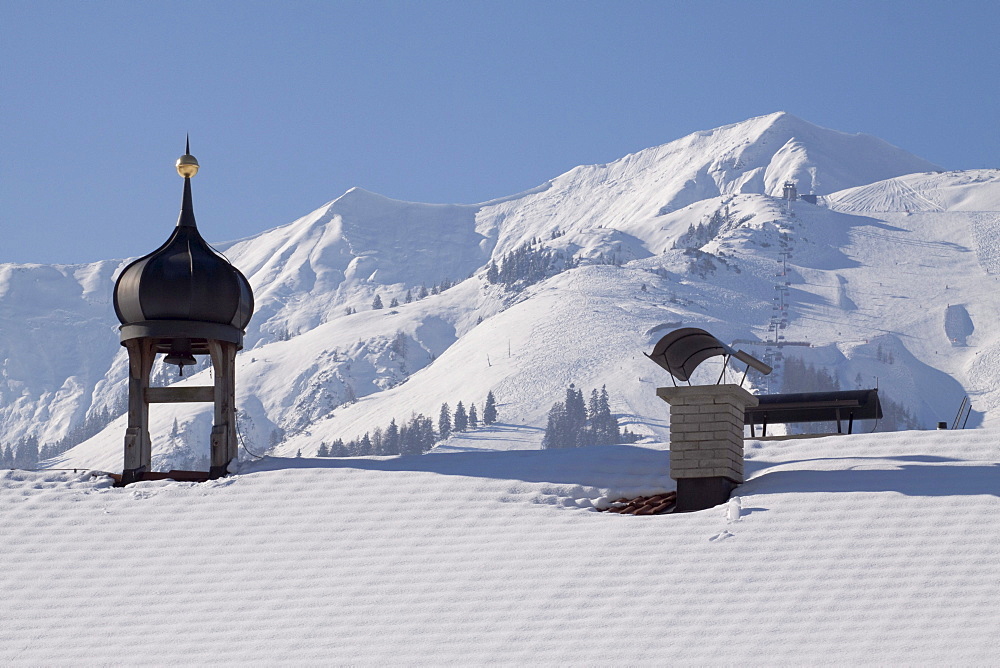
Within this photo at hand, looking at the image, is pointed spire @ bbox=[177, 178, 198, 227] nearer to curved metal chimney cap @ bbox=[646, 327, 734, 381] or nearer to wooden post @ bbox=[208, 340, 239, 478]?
wooden post @ bbox=[208, 340, 239, 478]

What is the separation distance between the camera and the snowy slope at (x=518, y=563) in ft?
55.6

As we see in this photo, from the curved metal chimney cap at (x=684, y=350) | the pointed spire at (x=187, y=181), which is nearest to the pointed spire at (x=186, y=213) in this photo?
the pointed spire at (x=187, y=181)

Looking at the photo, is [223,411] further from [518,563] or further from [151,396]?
[518,563]

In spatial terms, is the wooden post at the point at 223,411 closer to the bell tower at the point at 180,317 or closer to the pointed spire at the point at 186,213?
the bell tower at the point at 180,317

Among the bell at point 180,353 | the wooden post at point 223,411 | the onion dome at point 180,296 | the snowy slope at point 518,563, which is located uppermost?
the onion dome at point 180,296

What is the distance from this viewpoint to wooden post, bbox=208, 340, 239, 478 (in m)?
25.0

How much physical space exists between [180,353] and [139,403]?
64.5 inches

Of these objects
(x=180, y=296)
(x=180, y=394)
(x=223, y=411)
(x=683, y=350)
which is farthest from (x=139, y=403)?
(x=683, y=350)

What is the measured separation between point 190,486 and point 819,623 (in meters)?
10.9

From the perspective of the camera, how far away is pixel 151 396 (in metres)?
26.5

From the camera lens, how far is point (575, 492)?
72.8ft

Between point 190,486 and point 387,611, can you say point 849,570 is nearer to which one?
point 387,611

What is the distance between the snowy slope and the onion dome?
3167mm

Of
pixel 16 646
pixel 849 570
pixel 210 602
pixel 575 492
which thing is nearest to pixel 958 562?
pixel 849 570
